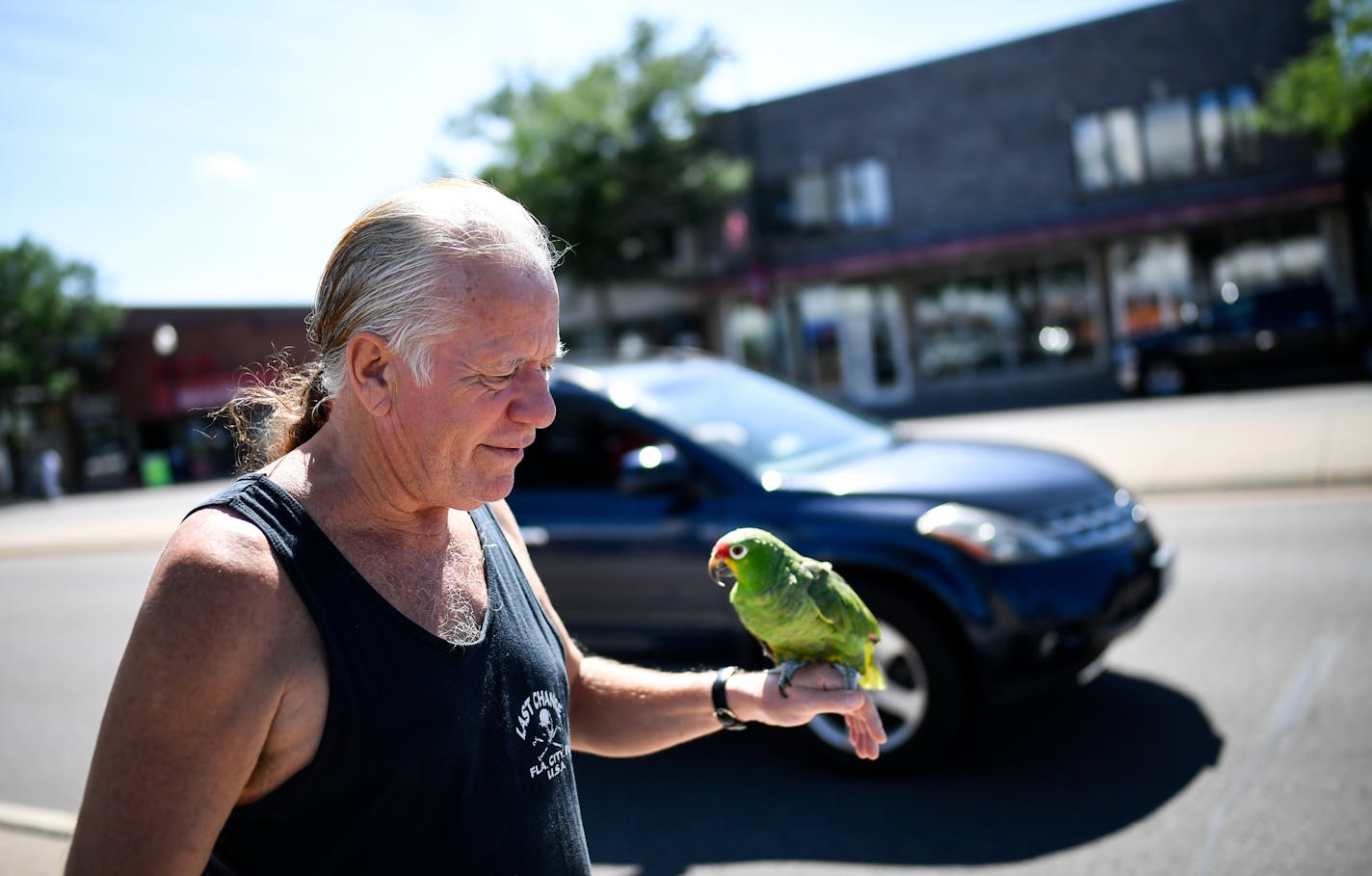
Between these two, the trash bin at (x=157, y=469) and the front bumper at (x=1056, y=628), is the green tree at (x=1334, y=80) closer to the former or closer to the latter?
the front bumper at (x=1056, y=628)

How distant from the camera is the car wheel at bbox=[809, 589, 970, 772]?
160 inches

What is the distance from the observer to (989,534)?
13.4ft

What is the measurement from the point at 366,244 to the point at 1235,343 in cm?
2031

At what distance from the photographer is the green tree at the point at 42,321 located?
3531 centimetres

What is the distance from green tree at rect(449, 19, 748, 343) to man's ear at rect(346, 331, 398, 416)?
91.2ft

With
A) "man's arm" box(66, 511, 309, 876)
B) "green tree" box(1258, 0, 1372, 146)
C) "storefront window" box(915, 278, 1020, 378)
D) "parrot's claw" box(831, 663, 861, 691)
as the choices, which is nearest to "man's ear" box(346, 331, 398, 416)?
"man's arm" box(66, 511, 309, 876)

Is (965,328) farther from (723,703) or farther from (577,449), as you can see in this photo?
(723,703)

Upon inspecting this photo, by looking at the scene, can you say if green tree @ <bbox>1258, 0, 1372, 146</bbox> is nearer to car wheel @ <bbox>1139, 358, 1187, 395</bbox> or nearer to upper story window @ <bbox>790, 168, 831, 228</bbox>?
car wheel @ <bbox>1139, 358, 1187, 395</bbox>

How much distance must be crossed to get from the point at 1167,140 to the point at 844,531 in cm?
2503

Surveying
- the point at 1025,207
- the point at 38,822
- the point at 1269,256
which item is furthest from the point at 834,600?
the point at 1025,207

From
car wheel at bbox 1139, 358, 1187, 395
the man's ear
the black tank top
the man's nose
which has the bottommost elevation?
car wheel at bbox 1139, 358, 1187, 395

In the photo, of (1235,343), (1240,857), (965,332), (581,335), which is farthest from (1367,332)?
(581,335)

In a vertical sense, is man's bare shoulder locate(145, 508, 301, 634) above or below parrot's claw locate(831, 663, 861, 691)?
above

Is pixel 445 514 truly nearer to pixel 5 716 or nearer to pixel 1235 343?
pixel 5 716
